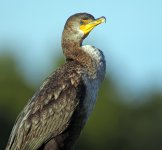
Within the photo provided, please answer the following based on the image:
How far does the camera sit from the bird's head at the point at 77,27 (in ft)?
72.0

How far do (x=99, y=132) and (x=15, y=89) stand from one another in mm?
4374

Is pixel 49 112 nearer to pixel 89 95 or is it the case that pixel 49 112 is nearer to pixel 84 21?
pixel 89 95

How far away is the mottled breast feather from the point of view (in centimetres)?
2113

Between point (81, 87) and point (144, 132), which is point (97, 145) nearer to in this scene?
point (144, 132)

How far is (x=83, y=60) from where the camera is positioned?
70.9 feet

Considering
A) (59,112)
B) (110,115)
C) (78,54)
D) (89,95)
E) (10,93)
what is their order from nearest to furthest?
1. (89,95)
2. (59,112)
3. (78,54)
4. (10,93)
5. (110,115)

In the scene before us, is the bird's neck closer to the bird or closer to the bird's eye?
the bird

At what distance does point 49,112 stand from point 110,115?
3833 centimetres

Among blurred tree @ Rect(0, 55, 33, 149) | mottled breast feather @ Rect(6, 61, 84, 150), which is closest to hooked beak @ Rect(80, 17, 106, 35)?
mottled breast feather @ Rect(6, 61, 84, 150)

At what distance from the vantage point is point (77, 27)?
72.2 ft

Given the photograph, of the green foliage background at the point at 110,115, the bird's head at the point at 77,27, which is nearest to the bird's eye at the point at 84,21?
the bird's head at the point at 77,27

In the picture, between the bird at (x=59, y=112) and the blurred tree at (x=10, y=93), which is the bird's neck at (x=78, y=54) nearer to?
the bird at (x=59, y=112)

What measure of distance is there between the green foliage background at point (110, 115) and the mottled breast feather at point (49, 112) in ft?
98.4

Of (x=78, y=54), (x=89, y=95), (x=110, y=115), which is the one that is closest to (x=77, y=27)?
(x=78, y=54)
